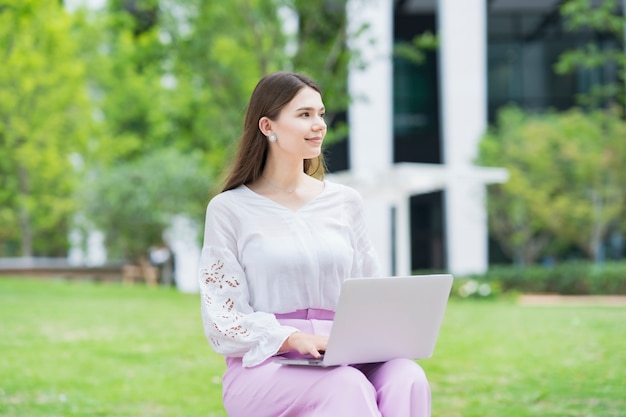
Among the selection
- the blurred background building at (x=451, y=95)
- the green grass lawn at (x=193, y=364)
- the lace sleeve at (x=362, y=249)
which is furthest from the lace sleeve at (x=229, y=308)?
the blurred background building at (x=451, y=95)

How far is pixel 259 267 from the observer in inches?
124

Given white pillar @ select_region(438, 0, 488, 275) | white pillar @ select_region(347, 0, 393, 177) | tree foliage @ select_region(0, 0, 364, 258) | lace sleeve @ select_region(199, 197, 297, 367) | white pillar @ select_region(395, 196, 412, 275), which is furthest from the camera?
white pillar @ select_region(438, 0, 488, 275)

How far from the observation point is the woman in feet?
9.58

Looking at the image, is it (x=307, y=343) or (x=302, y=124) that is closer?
(x=307, y=343)

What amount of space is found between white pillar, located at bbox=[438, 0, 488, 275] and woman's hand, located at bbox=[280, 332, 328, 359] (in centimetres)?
2455

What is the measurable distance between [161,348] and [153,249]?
17.4m

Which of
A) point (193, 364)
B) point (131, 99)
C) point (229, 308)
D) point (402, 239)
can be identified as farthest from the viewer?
point (131, 99)

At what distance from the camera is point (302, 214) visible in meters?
3.28

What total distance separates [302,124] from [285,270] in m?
0.50

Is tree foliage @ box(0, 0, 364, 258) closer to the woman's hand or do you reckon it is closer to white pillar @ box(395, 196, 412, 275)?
white pillar @ box(395, 196, 412, 275)

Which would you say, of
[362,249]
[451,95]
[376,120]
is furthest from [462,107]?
[362,249]

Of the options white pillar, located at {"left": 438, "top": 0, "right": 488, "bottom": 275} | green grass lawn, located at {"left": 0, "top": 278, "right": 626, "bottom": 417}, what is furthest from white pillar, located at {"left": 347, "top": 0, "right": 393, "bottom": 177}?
green grass lawn, located at {"left": 0, "top": 278, "right": 626, "bottom": 417}

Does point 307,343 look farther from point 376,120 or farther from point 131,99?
point 131,99

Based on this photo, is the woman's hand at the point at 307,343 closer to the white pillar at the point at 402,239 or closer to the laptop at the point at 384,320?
the laptop at the point at 384,320
